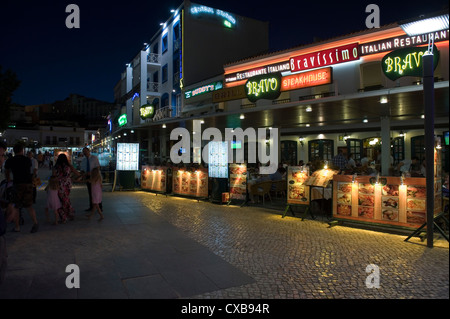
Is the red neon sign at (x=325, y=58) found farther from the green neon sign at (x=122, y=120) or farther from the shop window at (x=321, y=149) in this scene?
the green neon sign at (x=122, y=120)

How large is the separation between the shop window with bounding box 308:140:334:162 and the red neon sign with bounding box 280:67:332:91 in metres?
4.61

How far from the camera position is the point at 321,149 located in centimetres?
1850

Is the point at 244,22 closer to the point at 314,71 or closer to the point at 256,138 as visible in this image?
the point at 256,138

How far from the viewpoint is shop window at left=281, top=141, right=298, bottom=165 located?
19797 millimetres

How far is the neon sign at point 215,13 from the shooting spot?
22.8 metres

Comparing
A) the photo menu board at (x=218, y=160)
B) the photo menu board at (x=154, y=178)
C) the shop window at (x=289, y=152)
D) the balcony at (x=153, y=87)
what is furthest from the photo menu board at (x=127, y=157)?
the balcony at (x=153, y=87)

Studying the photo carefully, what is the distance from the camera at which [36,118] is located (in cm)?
9056

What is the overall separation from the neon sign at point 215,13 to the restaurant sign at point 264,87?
11976 mm

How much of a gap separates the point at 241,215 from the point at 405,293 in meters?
5.67

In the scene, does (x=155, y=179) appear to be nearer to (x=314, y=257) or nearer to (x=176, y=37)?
(x=314, y=257)

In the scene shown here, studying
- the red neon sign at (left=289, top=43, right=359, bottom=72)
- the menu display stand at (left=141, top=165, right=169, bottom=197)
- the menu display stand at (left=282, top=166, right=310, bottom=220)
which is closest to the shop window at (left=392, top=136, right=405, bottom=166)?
the red neon sign at (left=289, top=43, right=359, bottom=72)

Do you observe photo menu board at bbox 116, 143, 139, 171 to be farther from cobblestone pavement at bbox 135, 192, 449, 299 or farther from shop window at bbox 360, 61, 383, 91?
shop window at bbox 360, 61, 383, 91

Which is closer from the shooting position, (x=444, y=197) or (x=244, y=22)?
(x=444, y=197)
